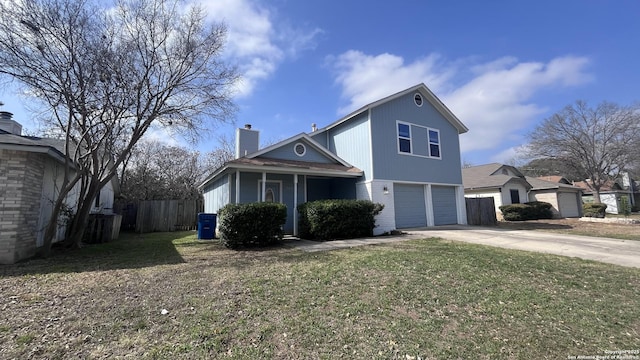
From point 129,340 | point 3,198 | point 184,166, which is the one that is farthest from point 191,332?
point 184,166

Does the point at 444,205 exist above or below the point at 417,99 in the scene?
below

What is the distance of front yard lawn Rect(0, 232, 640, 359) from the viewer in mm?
3049

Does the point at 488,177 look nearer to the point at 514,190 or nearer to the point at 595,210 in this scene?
the point at 514,190

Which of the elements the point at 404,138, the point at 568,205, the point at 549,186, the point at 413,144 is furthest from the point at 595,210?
the point at 404,138

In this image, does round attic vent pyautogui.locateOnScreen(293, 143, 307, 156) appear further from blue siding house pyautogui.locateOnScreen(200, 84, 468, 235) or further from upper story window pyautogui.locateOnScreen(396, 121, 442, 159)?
upper story window pyautogui.locateOnScreen(396, 121, 442, 159)

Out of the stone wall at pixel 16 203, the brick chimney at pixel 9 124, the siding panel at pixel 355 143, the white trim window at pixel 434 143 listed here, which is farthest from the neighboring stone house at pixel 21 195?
the white trim window at pixel 434 143

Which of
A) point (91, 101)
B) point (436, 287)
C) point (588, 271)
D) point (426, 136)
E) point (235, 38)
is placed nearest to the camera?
point (436, 287)

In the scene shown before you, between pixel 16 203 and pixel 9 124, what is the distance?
7490 mm

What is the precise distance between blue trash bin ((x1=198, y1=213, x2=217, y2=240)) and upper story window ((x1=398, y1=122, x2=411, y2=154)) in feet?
30.6

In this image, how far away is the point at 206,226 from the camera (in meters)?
11.5

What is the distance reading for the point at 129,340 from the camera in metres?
3.14

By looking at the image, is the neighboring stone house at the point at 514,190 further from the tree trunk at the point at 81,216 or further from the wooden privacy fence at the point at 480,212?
the tree trunk at the point at 81,216

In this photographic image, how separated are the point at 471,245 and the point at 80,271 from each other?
33.4 ft

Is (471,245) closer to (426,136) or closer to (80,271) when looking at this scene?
(426,136)
